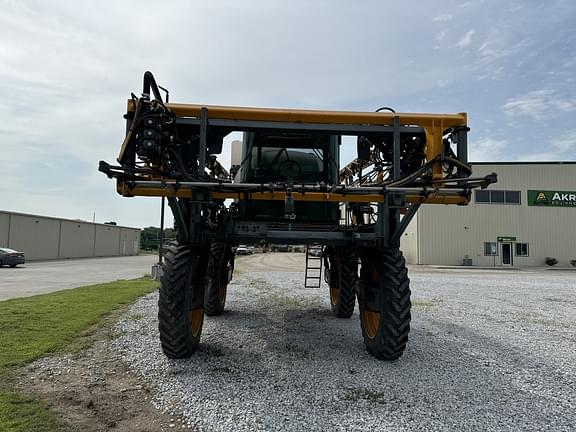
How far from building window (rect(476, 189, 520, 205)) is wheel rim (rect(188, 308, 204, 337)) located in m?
34.0

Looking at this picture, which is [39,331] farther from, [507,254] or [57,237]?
[57,237]

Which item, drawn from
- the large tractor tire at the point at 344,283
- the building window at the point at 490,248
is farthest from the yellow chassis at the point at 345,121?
the building window at the point at 490,248

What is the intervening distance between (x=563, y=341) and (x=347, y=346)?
382cm

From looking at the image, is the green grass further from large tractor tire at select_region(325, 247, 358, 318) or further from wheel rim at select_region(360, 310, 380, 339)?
large tractor tire at select_region(325, 247, 358, 318)

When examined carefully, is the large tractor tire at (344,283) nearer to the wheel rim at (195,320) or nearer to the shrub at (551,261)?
the wheel rim at (195,320)

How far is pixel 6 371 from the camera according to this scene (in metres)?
4.66

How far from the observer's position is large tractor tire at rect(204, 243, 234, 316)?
7738 millimetres

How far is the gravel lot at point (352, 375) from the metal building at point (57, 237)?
3090 centimetres

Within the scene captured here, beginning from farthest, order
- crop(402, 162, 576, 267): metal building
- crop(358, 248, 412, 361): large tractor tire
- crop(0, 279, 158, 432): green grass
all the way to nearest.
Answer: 1. crop(402, 162, 576, 267): metal building
2. crop(358, 248, 412, 361): large tractor tire
3. crop(0, 279, 158, 432): green grass

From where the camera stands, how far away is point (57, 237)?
1531 inches

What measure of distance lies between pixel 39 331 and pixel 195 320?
2.77 meters

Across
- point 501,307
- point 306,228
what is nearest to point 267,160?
point 306,228

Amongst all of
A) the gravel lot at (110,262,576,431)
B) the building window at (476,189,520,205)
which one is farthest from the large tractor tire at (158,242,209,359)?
the building window at (476,189,520,205)

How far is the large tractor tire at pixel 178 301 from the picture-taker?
495 centimetres
